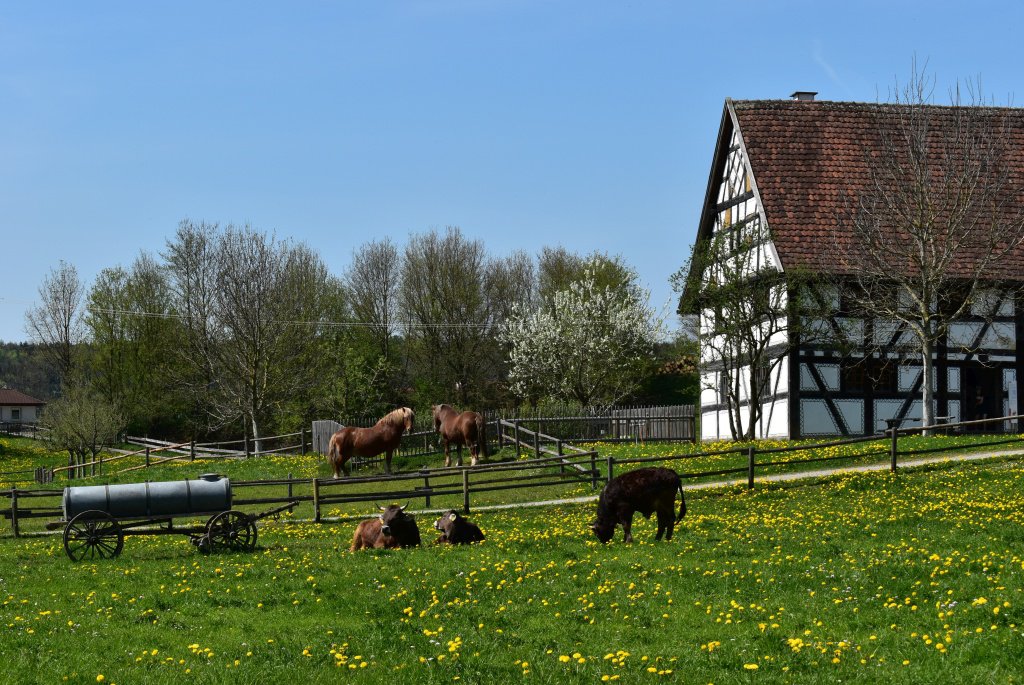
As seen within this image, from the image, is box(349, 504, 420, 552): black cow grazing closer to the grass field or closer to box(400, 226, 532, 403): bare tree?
the grass field

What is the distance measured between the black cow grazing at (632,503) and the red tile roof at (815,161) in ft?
61.9

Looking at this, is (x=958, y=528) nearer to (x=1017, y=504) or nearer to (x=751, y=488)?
(x=1017, y=504)

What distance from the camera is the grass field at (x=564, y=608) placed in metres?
11.5

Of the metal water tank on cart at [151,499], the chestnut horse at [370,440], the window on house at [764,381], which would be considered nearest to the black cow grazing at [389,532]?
the metal water tank on cart at [151,499]

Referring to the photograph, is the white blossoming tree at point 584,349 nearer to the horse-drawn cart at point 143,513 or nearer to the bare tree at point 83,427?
the bare tree at point 83,427

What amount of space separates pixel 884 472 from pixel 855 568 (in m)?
14.1

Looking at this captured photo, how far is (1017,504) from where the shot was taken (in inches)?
886

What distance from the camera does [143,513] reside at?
21781mm

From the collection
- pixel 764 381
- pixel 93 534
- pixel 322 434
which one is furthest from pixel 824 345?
pixel 93 534

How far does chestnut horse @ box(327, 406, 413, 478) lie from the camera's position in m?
38.6

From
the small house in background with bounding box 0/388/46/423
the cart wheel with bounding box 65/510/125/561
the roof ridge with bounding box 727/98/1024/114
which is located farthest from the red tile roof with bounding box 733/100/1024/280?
the small house in background with bounding box 0/388/46/423

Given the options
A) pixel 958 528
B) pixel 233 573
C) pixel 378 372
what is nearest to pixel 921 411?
pixel 958 528

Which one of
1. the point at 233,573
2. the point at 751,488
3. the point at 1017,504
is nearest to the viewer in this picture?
the point at 233,573

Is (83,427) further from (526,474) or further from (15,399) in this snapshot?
(15,399)
